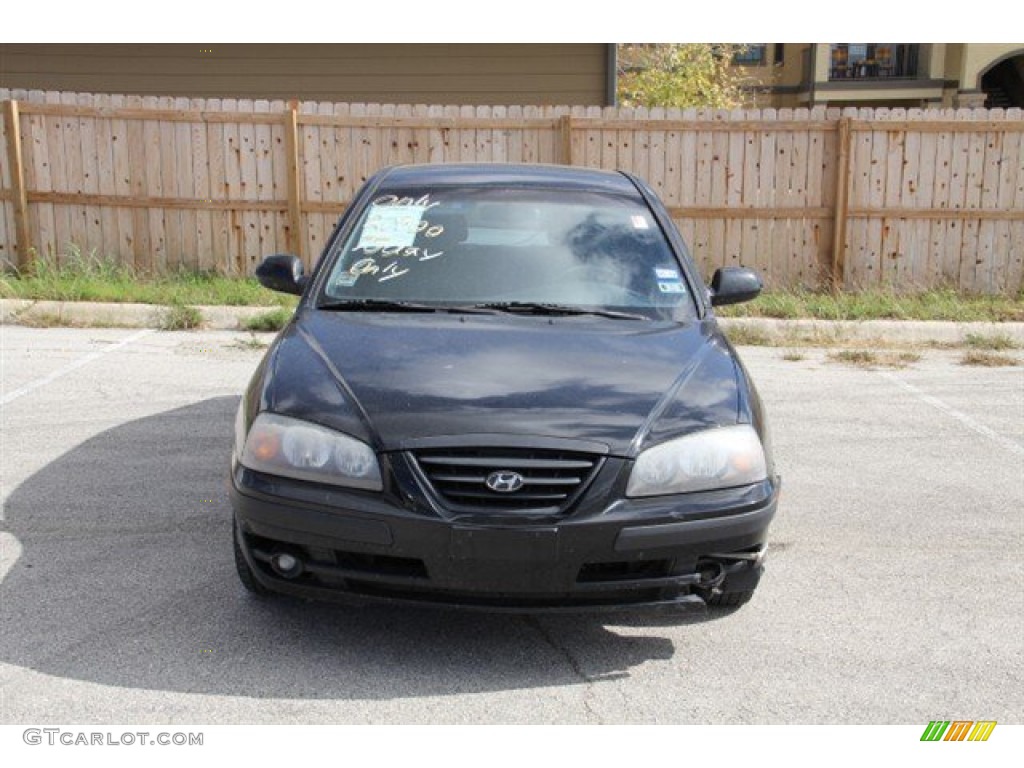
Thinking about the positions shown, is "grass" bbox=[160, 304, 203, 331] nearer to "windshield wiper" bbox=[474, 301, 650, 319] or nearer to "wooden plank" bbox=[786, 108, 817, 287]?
"windshield wiper" bbox=[474, 301, 650, 319]

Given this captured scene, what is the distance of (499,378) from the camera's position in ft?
11.6

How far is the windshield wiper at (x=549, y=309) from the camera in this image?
13.9 ft

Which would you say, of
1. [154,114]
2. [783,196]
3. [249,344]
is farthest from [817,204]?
[154,114]

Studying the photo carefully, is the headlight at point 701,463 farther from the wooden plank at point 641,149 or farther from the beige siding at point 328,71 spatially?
the beige siding at point 328,71

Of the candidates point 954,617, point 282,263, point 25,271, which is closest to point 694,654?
point 954,617

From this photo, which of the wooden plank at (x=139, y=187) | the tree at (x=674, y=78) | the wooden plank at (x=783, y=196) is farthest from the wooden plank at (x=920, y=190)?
the wooden plank at (x=139, y=187)

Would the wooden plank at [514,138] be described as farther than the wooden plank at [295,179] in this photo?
Yes

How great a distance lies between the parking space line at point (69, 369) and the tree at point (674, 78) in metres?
12.2

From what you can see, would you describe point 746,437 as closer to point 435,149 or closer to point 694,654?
point 694,654

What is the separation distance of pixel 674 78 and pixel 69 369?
13.9 m

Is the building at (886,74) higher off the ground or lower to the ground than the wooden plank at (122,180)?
higher

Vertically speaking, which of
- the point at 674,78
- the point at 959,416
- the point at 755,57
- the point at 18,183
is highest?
the point at 755,57

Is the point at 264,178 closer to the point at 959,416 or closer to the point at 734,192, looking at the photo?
the point at 734,192

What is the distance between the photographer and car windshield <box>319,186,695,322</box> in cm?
435
